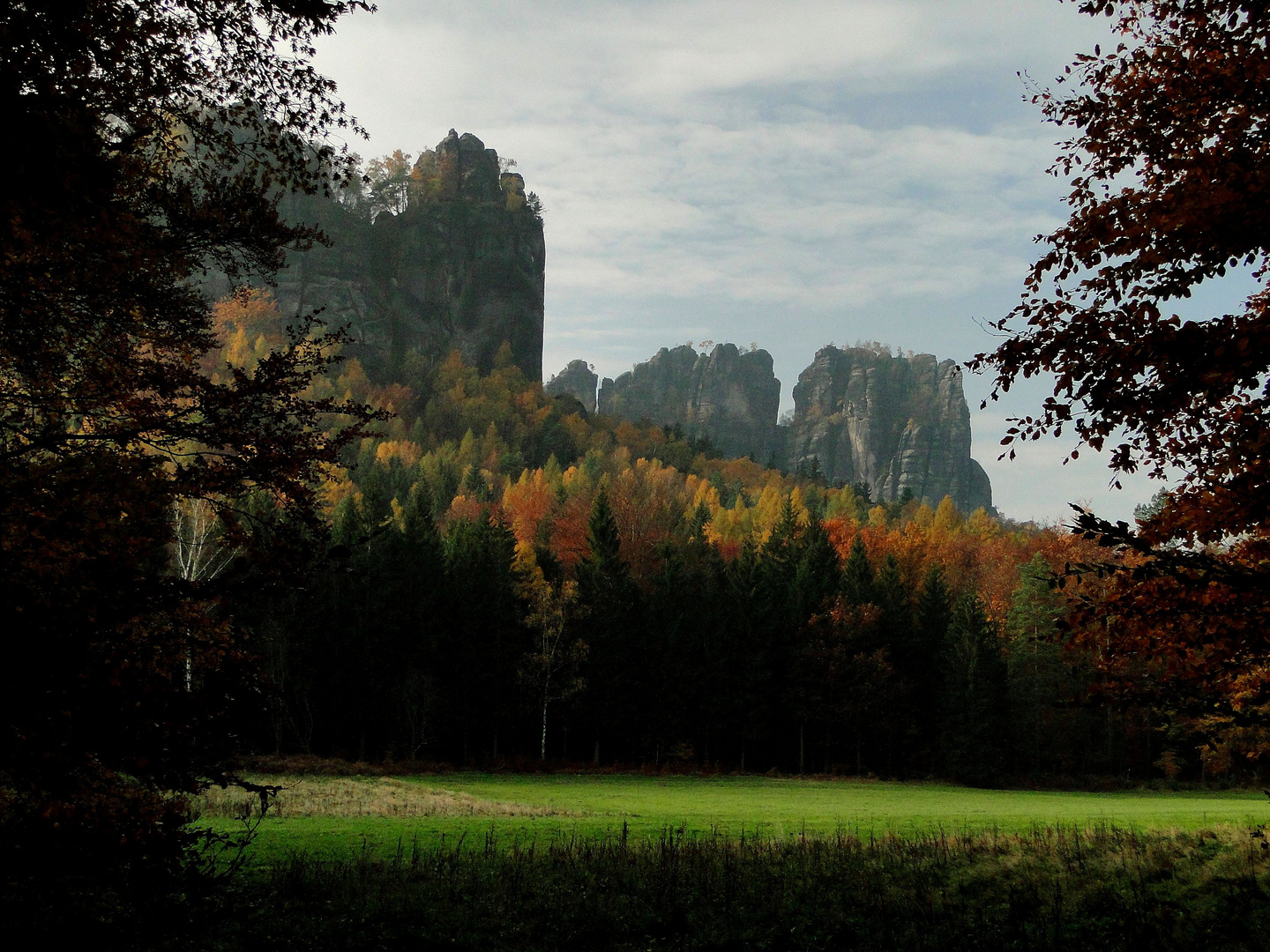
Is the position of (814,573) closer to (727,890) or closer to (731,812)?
(731,812)

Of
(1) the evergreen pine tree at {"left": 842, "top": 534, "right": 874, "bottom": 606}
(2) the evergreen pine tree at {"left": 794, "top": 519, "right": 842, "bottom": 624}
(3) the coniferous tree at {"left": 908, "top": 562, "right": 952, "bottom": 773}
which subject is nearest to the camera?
(3) the coniferous tree at {"left": 908, "top": 562, "right": 952, "bottom": 773}

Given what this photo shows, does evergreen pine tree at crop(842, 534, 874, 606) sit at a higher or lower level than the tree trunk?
higher

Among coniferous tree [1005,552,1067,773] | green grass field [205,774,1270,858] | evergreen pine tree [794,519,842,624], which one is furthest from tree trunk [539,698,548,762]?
coniferous tree [1005,552,1067,773]

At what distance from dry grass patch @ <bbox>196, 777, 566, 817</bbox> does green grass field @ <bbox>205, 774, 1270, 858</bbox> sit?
2.19ft

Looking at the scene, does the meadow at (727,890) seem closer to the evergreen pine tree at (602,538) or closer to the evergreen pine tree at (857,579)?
the evergreen pine tree at (602,538)

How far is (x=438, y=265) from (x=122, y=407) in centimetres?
14770

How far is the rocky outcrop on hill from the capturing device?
447 ft

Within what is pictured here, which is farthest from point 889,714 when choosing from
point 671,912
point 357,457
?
point 357,457

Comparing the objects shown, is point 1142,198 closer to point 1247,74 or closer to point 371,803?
point 1247,74

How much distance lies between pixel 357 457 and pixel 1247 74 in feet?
283

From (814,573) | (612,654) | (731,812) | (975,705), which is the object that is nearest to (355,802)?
(731,812)

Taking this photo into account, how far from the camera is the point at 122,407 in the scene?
7.29 meters

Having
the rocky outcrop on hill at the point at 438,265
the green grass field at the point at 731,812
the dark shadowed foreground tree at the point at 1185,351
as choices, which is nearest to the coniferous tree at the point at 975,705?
the green grass field at the point at 731,812

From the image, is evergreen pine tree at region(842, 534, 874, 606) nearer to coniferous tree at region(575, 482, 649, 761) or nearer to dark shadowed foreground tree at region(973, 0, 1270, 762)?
coniferous tree at region(575, 482, 649, 761)
